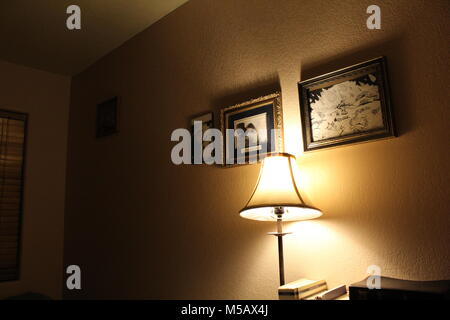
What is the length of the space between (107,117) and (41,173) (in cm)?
82

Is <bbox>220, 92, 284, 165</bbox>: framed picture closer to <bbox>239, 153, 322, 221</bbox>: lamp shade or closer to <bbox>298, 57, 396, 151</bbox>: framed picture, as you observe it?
<bbox>298, 57, 396, 151</bbox>: framed picture

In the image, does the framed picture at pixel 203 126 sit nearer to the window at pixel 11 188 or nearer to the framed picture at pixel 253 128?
the framed picture at pixel 253 128

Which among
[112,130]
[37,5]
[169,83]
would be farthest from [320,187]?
[37,5]

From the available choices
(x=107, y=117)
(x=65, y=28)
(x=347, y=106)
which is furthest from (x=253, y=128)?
(x=65, y=28)

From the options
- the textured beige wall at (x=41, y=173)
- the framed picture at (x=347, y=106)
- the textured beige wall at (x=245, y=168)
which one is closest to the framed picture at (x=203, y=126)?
the textured beige wall at (x=245, y=168)

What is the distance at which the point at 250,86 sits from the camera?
1889 mm

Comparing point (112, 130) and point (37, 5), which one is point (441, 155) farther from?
point (37, 5)

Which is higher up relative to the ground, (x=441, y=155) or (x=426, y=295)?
(x=441, y=155)

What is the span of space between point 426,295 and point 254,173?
96cm

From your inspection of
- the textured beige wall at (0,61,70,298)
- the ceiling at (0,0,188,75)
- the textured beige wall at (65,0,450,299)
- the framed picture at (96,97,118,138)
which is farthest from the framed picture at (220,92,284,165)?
the textured beige wall at (0,61,70,298)

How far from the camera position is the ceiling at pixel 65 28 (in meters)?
2.33

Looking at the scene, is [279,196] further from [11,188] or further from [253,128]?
[11,188]

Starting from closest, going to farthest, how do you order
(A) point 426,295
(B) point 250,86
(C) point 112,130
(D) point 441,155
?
(A) point 426,295, (D) point 441,155, (B) point 250,86, (C) point 112,130

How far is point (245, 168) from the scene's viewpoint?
1839mm
